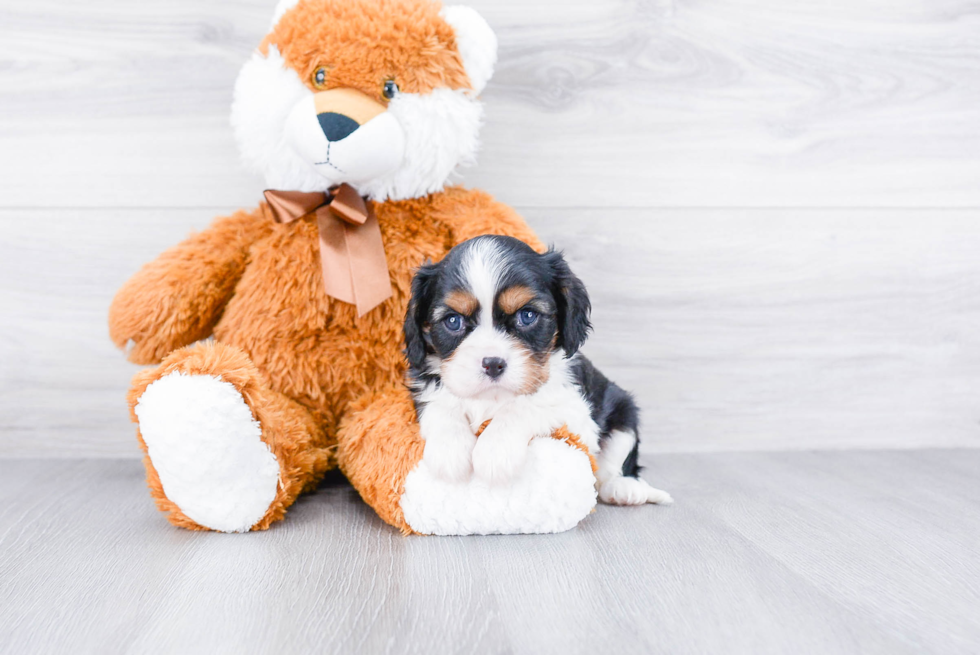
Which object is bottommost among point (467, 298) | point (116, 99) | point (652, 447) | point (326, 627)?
point (652, 447)

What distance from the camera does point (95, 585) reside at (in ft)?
3.85

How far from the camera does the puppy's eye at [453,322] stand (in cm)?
137

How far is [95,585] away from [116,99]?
4.48 feet

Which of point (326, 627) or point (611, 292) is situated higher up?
point (611, 292)

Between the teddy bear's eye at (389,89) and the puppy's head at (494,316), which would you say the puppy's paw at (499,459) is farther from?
the teddy bear's eye at (389,89)

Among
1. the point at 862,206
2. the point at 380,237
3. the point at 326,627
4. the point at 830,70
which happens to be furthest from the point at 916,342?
the point at 326,627

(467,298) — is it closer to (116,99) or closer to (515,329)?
(515,329)

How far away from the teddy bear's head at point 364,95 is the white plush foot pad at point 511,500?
0.65 meters

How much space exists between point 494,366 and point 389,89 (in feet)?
2.19

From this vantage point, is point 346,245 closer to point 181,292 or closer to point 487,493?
point 181,292

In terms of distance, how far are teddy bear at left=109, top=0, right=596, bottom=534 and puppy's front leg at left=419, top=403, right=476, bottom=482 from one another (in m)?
0.03

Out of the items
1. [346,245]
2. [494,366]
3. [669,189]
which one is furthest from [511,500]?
[669,189]

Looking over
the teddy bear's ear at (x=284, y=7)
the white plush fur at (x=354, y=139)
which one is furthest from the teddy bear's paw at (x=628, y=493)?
the teddy bear's ear at (x=284, y=7)

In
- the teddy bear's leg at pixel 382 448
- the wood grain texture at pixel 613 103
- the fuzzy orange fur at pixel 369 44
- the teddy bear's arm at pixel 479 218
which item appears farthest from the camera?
the wood grain texture at pixel 613 103
